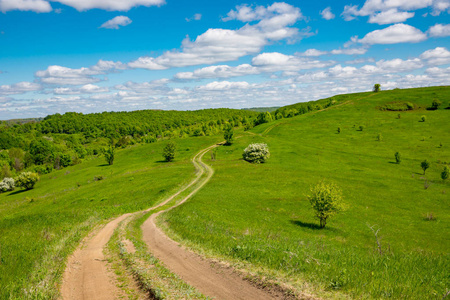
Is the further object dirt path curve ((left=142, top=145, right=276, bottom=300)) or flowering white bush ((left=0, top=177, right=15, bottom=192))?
flowering white bush ((left=0, top=177, right=15, bottom=192))

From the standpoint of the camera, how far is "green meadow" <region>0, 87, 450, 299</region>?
11.9m

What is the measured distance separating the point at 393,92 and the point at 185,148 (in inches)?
7256

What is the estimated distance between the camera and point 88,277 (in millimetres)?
14125

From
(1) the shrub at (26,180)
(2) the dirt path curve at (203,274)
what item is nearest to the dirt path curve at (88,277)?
(2) the dirt path curve at (203,274)

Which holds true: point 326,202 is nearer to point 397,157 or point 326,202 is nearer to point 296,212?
point 296,212

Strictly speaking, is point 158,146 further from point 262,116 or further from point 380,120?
point 380,120

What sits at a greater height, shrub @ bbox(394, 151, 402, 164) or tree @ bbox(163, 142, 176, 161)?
tree @ bbox(163, 142, 176, 161)

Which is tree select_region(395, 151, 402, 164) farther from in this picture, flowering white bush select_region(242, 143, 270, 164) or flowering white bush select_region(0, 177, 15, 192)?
flowering white bush select_region(0, 177, 15, 192)

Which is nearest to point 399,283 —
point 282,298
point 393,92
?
point 282,298

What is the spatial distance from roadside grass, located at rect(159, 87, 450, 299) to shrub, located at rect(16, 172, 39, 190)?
74.4m

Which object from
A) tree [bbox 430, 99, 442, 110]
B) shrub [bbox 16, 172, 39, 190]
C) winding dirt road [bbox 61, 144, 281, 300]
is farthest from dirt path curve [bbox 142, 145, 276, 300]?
tree [bbox 430, 99, 442, 110]

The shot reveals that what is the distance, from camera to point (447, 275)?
12.1 meters

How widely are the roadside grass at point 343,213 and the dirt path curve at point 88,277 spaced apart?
20.2 feet

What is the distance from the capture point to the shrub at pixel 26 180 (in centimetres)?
9436
